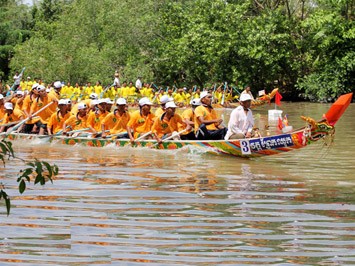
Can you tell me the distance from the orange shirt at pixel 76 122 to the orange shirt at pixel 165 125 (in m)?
2.54

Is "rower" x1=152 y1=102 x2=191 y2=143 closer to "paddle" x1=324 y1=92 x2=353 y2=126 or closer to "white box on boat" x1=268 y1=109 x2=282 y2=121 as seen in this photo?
"paddle" x1=324 y1=92 x2=353 y2=126

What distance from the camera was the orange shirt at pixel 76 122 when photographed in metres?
19.5

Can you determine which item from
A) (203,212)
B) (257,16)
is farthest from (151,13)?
(203,212)

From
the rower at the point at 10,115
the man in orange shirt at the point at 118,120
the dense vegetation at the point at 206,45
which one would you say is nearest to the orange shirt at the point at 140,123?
the man in orange shirt at the point at 118,120

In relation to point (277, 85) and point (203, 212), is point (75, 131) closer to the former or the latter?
point (203, 212)

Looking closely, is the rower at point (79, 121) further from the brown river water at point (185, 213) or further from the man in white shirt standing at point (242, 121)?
the man in white shirt standing at point (242, 121)

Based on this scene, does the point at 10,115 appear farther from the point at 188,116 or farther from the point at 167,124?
the point at 188,116

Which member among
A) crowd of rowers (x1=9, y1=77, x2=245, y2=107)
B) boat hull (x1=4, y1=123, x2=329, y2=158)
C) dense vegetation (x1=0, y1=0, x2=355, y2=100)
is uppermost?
dense vegetation (x1=0, y1=0, x2=355, y2=100)

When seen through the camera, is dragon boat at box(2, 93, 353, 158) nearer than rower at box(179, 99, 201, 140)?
Yes

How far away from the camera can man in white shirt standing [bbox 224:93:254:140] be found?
15.5m

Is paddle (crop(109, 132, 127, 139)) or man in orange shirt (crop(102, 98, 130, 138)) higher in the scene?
man in orange shirt (crop(102, 98, 130, 138))

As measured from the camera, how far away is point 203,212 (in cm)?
1022

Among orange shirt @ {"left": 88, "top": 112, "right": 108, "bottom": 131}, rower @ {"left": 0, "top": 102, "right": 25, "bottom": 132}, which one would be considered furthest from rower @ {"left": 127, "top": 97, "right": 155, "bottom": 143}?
rower @ {"left": 0, "top": 102, "right": 25, "bottom": 132}

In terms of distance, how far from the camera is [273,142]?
50.6ft
